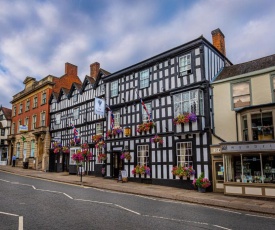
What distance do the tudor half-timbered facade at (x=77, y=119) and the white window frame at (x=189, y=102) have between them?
8927 millimetres

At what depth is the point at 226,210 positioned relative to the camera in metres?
10.8

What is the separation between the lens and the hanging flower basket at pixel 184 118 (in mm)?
16516

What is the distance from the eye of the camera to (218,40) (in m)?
20.4

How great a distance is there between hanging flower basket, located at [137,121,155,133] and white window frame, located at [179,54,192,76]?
443 centimetres

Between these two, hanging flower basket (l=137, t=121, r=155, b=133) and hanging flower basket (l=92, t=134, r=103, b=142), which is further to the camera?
hanging flower basket (l=92, t=134, r=103, b=142)

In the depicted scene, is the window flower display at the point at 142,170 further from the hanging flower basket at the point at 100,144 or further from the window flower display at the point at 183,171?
the hanging flower basket at the point at 100,144

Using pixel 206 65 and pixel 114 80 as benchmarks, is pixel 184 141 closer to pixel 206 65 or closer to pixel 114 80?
pixel 206 65

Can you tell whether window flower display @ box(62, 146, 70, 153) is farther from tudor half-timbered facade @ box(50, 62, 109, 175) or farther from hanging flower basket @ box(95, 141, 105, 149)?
hanging flower basket @ box(95, 141, 105, 149)

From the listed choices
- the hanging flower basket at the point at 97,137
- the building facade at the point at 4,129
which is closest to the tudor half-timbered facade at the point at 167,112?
the hanging flower basket at the point at 97,137

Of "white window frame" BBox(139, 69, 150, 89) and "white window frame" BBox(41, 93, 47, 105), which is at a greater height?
"white window frame" BBox(41, 93, 47, 105)

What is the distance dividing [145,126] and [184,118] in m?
3.92

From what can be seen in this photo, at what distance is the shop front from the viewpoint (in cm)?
1339

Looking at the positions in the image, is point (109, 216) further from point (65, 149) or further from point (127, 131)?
point (65, 149)

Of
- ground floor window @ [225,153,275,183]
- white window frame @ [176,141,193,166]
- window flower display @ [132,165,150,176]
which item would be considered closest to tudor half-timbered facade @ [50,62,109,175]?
window flower display @ [132,165,150,176]
